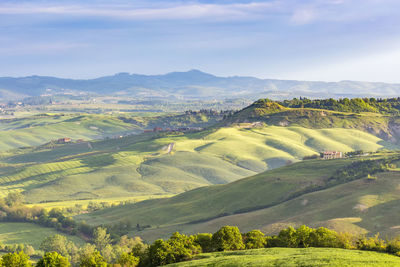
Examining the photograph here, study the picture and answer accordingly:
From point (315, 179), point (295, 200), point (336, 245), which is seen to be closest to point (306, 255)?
point (336, 245)

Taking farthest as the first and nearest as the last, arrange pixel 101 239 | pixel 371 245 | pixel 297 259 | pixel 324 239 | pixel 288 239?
pixel 101 239, pixel 288 239, pixel 324 239, pixel 371 245, pixel 297 259

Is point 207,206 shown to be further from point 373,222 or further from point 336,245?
point 336,245

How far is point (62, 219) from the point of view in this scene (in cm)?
16938

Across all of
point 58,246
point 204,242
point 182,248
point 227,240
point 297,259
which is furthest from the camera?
point 58,246

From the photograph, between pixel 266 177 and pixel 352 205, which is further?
pixel 266 177

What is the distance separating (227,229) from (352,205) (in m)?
59.4

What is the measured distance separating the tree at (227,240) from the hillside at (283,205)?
3910 cm

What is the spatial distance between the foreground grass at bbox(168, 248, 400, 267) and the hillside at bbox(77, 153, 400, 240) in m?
41.8

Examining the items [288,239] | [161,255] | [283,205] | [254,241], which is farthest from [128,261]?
[283,205]

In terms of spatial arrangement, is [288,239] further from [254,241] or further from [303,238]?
[254,241]

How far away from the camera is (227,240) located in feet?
253

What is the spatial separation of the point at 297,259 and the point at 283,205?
8556cm

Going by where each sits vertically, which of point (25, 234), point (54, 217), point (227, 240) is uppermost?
point (227, 240)

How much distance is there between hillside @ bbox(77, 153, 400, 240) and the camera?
119 meters
